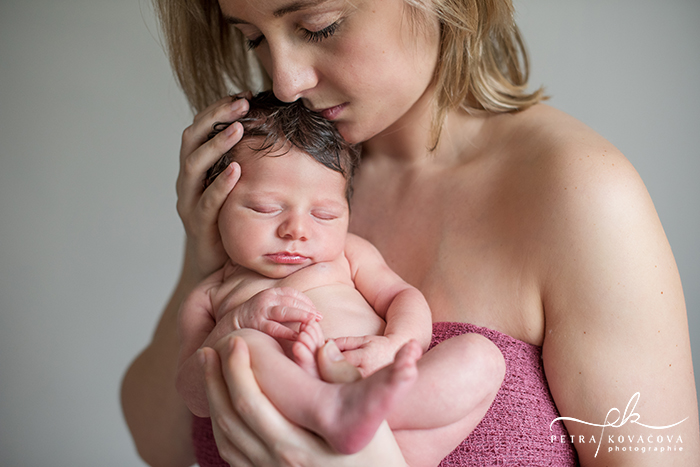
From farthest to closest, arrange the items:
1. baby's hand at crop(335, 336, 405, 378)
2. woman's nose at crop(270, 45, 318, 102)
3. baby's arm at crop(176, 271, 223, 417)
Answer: woman's nose at crop(270, 45, 318, 102) → baby's arm at crop(176, 271, 223, 417) → baby's hand at crop(335, 336, 405, 378)

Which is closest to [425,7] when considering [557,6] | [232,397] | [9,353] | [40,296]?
[232,397]

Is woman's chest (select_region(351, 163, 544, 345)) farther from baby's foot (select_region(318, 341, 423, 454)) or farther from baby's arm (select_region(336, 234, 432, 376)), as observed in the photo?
baby's foot (select_region(318, 341, 423, 454))

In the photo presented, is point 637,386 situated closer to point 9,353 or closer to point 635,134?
point 635,134

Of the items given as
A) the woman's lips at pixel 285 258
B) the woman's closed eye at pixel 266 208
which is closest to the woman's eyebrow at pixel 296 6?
the woman's closed eye at pixel 266 208

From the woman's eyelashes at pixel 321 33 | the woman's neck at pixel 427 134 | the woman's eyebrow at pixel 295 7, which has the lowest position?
the woman's neck at pixel 427 134

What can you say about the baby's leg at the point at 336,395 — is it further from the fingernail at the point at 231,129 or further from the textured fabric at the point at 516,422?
the fingernail at the point at 231,129

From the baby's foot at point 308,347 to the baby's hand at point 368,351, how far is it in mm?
81

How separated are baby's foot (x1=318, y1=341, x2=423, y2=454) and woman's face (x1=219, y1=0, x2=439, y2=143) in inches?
27.7

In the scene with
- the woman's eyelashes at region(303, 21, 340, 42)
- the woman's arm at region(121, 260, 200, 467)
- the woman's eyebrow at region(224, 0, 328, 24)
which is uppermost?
the woman's eyebrow at region(224, 0, 328, 24)

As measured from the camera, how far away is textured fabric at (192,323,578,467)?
104cm

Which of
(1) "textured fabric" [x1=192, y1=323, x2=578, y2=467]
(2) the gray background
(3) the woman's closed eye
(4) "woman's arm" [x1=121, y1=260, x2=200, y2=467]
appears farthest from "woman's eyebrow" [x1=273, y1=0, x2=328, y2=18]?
(2) the gray background

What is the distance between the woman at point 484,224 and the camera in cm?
103

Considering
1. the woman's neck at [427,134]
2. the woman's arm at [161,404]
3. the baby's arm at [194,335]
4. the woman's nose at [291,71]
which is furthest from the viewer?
the woman's arm at [161,404]

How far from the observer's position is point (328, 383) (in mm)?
793
